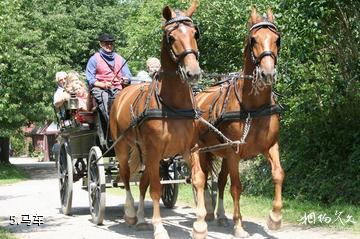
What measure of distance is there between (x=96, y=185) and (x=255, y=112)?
3257 mm

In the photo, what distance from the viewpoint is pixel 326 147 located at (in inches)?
470

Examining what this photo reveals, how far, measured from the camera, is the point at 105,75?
33.7 feet

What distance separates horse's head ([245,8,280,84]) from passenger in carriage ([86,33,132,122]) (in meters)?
2.91

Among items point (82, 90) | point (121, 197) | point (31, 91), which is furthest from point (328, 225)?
point (31, 91)

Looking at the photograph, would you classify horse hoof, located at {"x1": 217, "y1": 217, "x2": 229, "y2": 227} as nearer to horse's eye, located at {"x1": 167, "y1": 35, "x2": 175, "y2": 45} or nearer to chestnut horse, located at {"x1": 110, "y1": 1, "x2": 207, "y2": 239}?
chestnut horse, located at {"x1": 110, "y1": 1, "x2": 207, "y2": 239}

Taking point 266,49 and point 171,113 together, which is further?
point 171,113

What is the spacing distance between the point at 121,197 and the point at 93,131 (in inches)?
169

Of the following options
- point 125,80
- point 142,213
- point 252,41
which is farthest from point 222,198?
point 252,41

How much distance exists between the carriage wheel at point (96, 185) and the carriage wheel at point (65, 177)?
0.78 metres

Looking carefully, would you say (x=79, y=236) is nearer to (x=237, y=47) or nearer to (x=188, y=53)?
(x=188, y=53)

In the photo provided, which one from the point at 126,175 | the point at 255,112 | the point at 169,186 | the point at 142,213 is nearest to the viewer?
the point at 255,112

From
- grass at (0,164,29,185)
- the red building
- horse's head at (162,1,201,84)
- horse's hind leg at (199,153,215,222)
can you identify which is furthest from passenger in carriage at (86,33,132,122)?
the red building

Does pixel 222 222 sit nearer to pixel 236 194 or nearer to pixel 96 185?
pixel 236 194

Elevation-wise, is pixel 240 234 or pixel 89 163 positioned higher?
pixel 89 163
